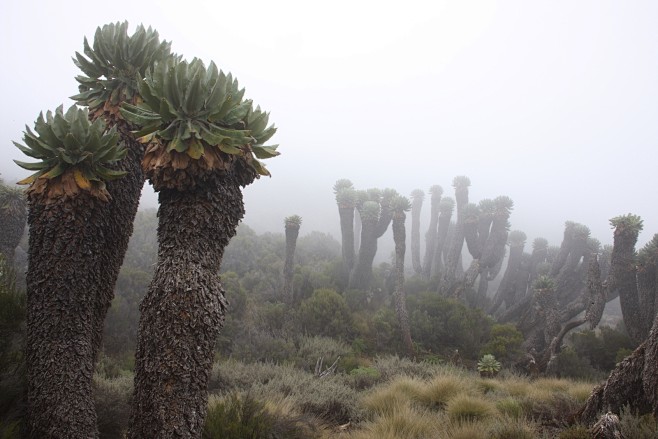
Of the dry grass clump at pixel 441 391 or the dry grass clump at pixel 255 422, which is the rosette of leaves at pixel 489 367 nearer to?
the dry grass clump at pixel 441 391

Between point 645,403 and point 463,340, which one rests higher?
point 645,403

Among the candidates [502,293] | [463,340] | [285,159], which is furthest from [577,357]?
[285,159]

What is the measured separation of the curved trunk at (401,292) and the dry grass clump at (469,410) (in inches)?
294

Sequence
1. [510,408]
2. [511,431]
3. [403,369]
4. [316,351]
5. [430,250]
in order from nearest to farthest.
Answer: [511,431], [510,408], [403,369], [316,351], [430,250]

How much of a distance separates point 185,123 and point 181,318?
5.90 feet

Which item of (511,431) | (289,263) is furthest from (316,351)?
(511,431)

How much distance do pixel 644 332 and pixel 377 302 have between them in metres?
10.3

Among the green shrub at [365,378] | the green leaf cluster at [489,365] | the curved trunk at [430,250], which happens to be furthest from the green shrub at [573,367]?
the curved trunk at [430,250]

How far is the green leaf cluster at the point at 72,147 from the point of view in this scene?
365 centimetres

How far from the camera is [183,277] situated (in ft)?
10.9

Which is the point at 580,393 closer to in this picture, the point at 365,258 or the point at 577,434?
the point at 577,434

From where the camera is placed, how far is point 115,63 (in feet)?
14.1

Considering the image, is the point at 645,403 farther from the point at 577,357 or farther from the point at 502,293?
the point at 502,293

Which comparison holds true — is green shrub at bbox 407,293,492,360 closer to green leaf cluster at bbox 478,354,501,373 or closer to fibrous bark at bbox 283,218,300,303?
green leaf cluster at bbox 478,354,501,373
